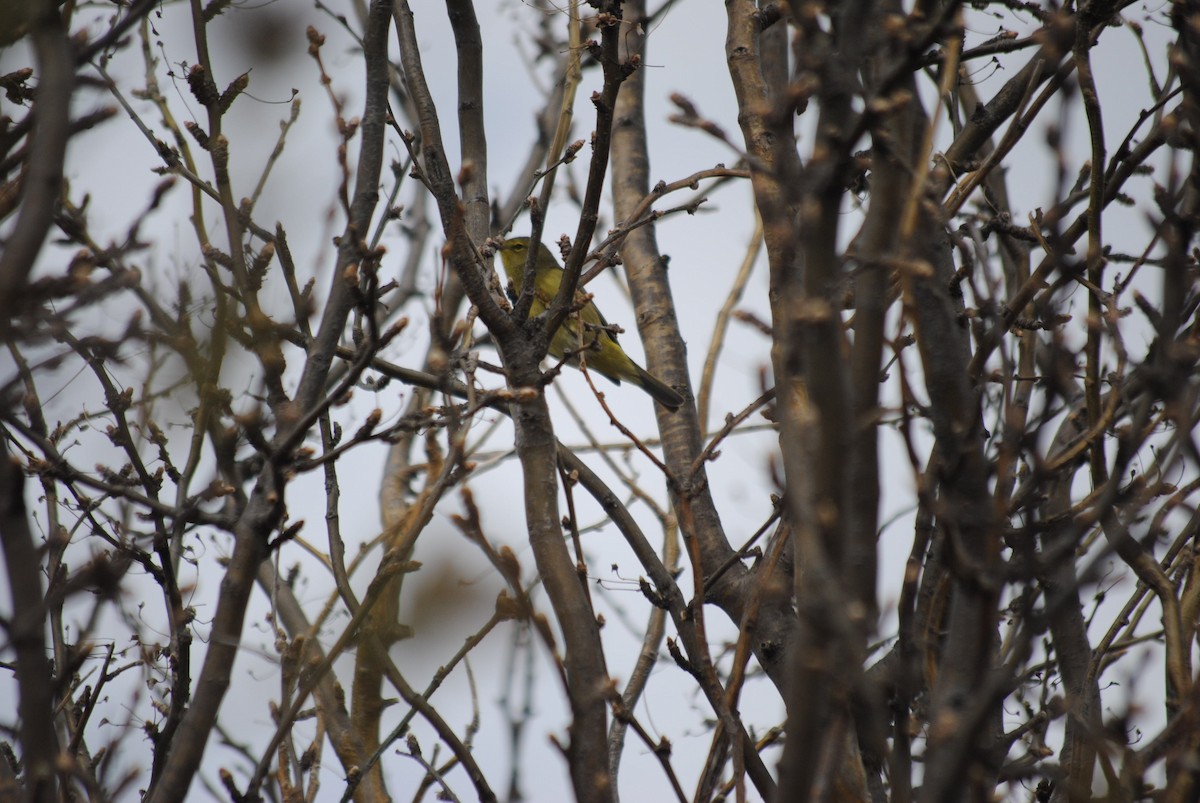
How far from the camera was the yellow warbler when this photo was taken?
3.40 metres

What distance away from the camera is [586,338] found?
5.66 metres

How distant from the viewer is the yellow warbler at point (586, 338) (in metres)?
3.40

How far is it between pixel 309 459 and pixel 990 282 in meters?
1.43

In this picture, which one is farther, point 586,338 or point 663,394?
point 586,338

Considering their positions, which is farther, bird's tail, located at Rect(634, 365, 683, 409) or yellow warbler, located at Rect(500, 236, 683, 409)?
bird's tail, located at Rect(634, 365, 683, 409)

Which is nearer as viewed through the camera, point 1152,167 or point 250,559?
point 250,559

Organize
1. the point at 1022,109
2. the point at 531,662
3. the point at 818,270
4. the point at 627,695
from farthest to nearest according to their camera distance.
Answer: the point at 627,695 → the point at 1022,109 → the point at 531,662 → the point at 818,270

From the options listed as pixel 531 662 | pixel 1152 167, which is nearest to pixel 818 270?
pixel 531 662

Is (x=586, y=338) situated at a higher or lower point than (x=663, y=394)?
higher

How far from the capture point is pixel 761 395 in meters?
3.16

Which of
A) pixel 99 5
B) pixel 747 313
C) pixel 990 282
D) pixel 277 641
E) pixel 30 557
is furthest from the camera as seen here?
pixel 99 5

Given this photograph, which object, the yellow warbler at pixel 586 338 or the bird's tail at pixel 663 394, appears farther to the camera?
the bird's tail at pixel 663 394

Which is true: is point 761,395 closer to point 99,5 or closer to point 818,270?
point 818,270

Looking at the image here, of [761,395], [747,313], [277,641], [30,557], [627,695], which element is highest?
[761,395]
